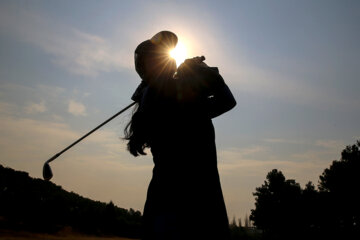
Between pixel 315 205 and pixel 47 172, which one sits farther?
pixel 315 205

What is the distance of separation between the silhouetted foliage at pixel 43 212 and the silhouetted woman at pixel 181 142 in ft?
131

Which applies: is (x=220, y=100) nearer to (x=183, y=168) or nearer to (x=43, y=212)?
(x=183, y=168)

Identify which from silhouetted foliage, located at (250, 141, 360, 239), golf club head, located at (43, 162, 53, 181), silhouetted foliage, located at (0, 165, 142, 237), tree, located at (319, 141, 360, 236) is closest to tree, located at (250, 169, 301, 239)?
silhouetted foliage, located at (250, 141, 360, 239)

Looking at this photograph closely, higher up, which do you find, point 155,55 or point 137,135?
point 155,55

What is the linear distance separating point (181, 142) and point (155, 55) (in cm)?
92

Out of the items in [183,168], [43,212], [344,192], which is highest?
[344,192]

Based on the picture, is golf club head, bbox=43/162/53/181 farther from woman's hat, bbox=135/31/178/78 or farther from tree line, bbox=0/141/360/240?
tree line, bbox=0/141/360/240

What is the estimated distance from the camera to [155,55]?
293 cm

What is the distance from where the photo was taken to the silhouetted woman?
7.47 ft

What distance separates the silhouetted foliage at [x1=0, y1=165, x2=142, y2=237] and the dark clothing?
131 ft

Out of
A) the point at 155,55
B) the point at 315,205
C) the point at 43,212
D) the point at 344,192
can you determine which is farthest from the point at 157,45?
the point at 315,205

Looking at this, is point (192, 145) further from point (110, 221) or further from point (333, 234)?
point (333, 234)

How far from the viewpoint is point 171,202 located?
2.31 meters

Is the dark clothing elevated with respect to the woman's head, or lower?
lower
